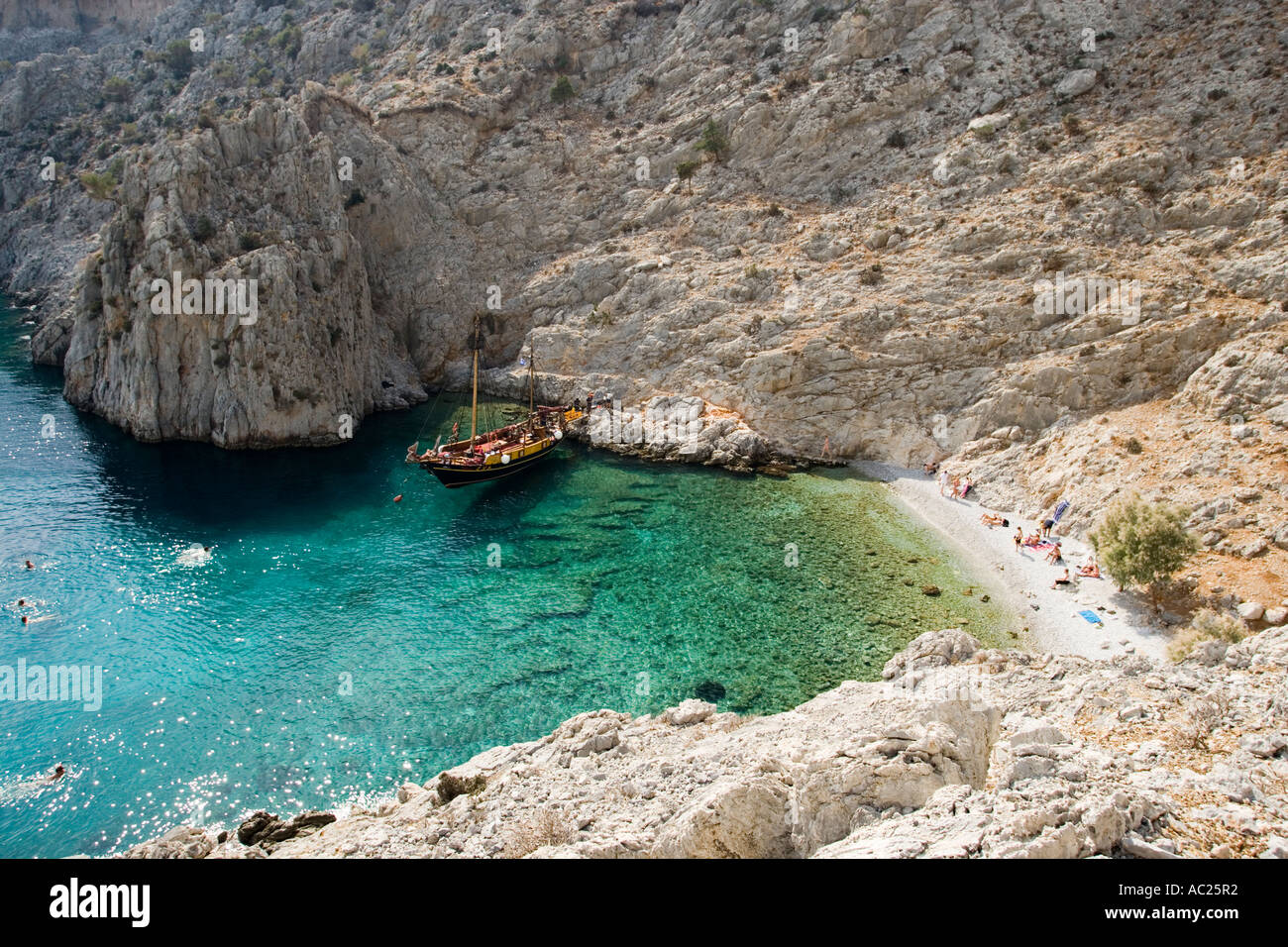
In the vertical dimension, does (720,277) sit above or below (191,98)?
below

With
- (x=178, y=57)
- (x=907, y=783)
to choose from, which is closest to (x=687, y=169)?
(x=907, y=783)

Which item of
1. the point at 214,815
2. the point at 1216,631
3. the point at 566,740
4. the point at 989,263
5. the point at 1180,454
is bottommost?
the point at 214,815

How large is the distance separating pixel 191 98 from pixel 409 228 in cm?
4646

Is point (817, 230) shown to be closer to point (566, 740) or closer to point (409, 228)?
point (409, 228)

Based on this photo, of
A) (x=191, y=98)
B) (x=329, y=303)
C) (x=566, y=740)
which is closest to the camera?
(x=566, y=740)

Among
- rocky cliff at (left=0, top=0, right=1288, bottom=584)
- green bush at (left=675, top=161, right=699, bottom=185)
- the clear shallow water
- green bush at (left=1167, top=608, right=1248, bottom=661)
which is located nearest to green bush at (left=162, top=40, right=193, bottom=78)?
rocky cliff at (left=0, top=0, right=1288, bottom=584)

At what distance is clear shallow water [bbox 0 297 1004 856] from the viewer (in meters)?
18.4

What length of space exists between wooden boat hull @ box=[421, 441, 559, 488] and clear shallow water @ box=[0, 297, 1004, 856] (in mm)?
845

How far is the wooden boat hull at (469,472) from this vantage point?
3500 cm

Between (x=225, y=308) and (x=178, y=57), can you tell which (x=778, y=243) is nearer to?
(x=225, y=308)

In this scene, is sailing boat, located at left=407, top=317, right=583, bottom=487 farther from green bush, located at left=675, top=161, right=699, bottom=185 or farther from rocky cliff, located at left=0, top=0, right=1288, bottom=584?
green bush, located at left=675, top=161, right=699, bottom=185

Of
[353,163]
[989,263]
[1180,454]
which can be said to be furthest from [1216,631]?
[353,163]

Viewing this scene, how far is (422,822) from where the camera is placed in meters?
13.0

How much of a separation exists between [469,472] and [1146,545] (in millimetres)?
29951
